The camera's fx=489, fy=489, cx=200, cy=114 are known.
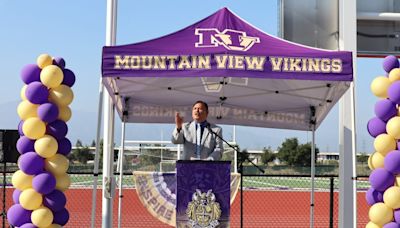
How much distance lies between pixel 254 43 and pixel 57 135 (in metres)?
2.65

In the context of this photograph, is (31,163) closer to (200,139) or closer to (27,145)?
(27,145)

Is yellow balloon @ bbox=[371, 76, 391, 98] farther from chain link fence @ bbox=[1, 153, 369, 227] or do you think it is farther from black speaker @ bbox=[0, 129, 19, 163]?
black speaker @ bbox=[0, 129, 19, 163]

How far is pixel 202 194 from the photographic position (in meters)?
5.73

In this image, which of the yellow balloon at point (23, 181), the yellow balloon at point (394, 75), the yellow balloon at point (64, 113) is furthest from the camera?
the yellow balloon at point (394, 75)

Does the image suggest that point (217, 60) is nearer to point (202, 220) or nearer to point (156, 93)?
point (202, 220)

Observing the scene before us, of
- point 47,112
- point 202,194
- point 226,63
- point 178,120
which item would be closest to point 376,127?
point 226,63

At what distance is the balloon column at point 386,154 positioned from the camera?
19.5 feet

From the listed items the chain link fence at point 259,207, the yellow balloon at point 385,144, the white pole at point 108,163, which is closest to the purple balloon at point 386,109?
the yellow balloon at point 385,144

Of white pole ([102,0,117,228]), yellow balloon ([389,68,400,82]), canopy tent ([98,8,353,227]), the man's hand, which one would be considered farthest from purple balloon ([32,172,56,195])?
yellow balloon ([389,68,400,82])

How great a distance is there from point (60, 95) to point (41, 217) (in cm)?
147

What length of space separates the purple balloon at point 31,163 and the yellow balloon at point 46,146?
0.24 feet

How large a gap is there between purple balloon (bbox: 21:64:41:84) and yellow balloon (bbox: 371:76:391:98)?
14.1 ft

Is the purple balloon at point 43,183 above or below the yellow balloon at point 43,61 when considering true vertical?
below

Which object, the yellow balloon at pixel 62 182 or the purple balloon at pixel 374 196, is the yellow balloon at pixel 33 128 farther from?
the purple balloon at pixel 374 196
